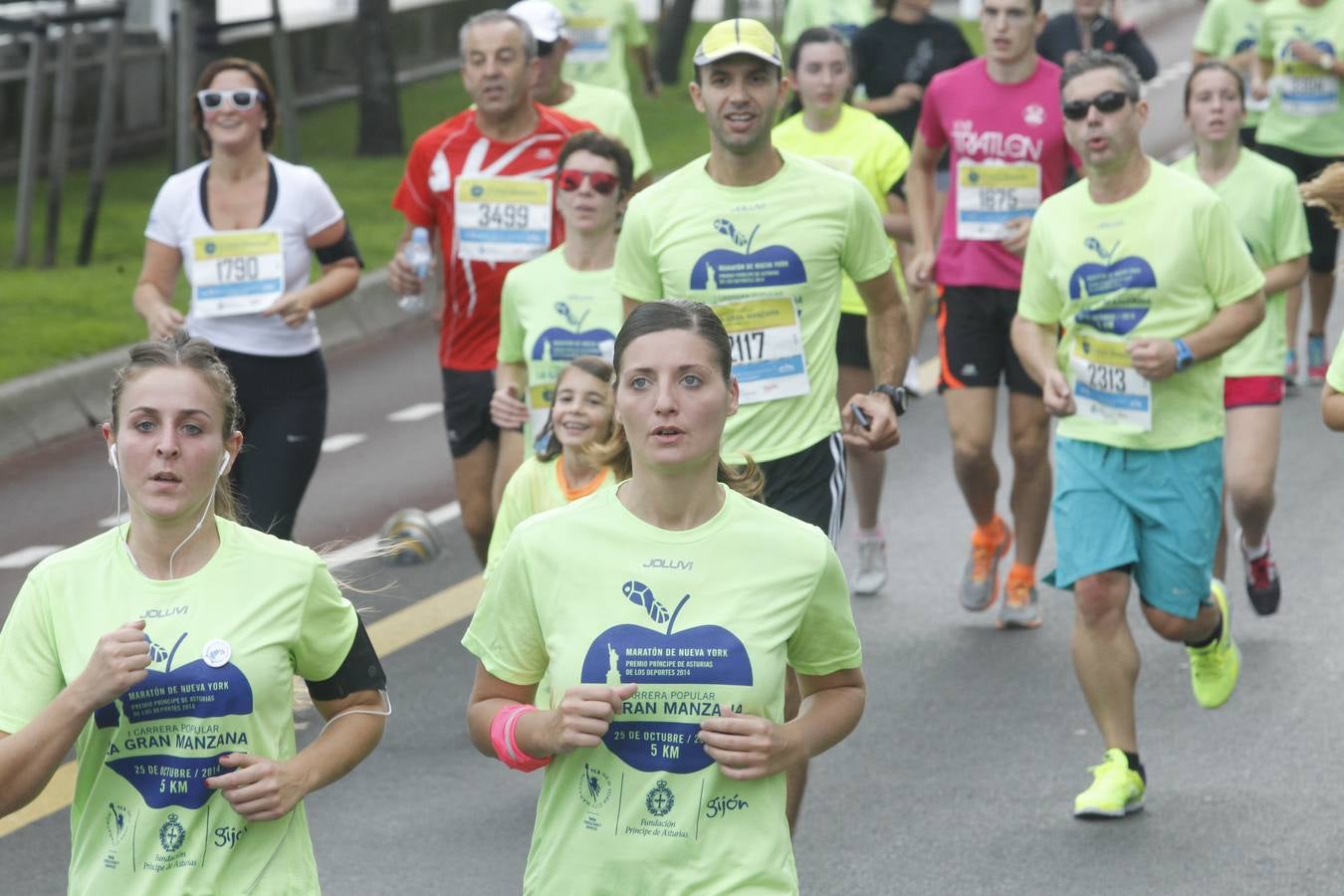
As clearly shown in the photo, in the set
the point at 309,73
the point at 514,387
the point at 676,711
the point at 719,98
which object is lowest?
the point at 309,73

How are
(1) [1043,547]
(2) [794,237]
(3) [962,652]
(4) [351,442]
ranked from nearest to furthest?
1. (2) [794,237]
2. (3) [962,652]
3. (1) [1043,547]
4. (4) [351,442]

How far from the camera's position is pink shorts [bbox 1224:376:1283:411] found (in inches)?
354

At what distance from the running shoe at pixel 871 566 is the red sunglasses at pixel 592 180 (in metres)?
2.31

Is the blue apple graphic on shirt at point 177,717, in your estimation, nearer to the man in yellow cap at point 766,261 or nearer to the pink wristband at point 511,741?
the pink wristband at point 511,741

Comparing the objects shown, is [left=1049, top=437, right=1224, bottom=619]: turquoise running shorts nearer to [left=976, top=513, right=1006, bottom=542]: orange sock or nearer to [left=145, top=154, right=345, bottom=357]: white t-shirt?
[left=976, top=513, right=1006, bottom=542]: orange sock

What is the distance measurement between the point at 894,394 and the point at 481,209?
254 centimetres

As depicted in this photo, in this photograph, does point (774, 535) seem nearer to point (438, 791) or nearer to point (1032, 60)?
point (438, 791)

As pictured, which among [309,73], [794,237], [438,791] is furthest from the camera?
[309,73]

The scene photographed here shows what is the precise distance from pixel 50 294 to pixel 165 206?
7390 mm

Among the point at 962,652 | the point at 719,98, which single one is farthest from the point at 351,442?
the point at 719,98

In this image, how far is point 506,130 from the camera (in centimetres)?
900

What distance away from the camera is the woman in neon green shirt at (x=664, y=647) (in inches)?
165

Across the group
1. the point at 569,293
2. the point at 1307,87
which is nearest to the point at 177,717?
the point at 569,293

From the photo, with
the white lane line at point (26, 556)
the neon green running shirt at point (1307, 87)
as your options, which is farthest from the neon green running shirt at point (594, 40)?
the white lane line at point (26, 556)
